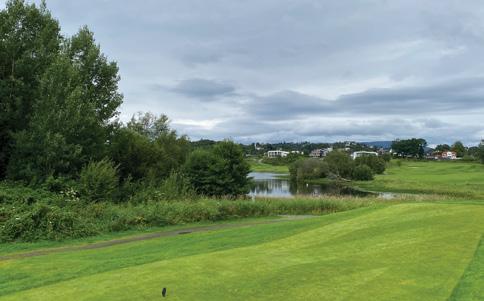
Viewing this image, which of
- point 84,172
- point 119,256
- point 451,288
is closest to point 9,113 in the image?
point 84,172

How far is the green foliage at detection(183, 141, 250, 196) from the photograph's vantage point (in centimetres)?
3497

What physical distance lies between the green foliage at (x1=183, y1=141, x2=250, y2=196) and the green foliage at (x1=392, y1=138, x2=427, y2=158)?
15009 cm

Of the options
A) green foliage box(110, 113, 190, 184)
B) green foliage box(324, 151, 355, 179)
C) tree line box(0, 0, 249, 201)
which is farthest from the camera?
green foliage box(324, 151, 355, 179)

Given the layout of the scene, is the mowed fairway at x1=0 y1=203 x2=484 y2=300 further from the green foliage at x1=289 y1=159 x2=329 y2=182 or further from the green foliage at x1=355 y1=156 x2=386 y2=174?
the green foliage at x1=355 y1=156 x2=386 y2=174

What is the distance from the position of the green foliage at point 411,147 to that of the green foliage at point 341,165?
75.2 metres

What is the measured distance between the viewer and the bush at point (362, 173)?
95.4 meters

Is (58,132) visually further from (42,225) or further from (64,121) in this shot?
(42,225)

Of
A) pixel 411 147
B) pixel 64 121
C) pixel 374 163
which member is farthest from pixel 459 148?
pixel 64 121

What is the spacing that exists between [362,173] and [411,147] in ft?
277

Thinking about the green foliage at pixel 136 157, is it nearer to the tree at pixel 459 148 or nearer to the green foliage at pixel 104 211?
the green foliage at pixel 104 211

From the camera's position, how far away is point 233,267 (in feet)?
30.3

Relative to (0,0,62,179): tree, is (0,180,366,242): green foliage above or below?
below

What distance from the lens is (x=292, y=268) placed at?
9008 mm

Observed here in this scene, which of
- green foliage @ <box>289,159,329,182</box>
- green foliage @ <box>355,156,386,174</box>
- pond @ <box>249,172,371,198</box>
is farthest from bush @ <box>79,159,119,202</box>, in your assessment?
green foliage @ <box>355,156,386,174</box>
